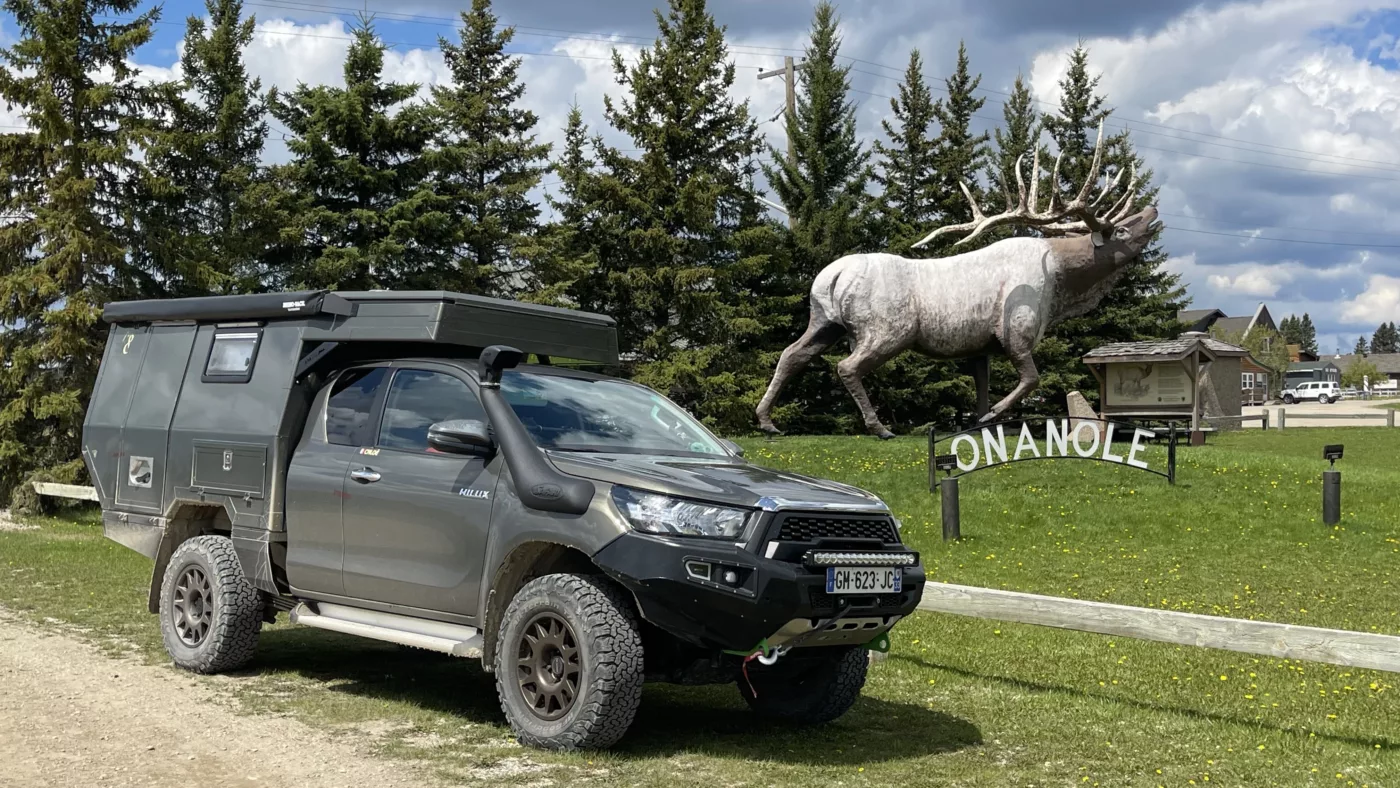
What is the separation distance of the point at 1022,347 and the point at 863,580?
14.7m

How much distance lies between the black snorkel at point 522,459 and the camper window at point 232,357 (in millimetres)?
2311

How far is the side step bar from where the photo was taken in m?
6.70

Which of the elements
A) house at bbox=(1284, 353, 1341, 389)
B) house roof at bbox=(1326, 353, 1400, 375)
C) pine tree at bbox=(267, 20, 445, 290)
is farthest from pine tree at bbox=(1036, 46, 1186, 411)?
house roof at bbox=(1326, 353, 1400, 375)

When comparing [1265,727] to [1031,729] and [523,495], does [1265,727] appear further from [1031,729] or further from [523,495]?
[523,495]

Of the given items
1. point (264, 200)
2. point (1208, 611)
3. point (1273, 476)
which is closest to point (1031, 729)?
point (1208, 611)

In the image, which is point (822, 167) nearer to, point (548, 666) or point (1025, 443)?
point (1025, 443)

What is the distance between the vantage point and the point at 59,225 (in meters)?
21.4

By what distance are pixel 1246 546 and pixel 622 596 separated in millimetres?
10409

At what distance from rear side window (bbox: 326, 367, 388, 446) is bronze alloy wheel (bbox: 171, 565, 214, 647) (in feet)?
4.89

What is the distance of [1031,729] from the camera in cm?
705

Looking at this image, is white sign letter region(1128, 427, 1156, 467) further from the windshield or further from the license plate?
the license plate

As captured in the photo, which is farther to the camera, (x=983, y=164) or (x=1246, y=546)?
(x=983, y=164)

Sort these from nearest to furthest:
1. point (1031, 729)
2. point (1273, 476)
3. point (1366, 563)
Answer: point (1031, 729) → point (1366, 563) → point (1273, 476)

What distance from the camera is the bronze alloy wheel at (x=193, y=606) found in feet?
→ 27.2
